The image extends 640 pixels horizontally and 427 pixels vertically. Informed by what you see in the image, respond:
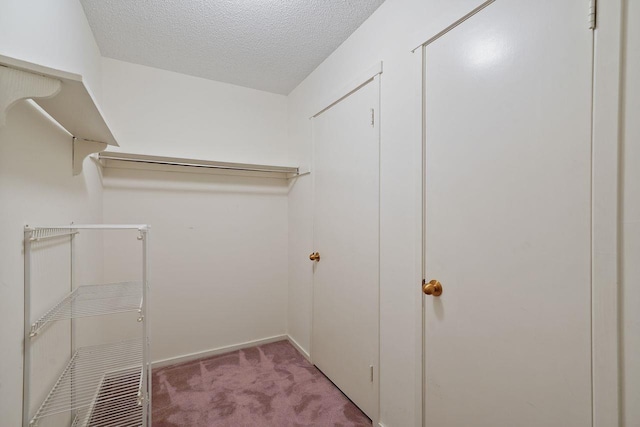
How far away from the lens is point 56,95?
0.91 metres

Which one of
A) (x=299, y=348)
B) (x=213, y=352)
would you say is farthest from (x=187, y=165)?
(x=299, y=348)

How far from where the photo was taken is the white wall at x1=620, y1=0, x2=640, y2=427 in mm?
713

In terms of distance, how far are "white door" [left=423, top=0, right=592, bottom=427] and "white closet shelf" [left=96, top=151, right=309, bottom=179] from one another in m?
1.52

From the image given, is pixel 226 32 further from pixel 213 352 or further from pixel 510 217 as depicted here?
pixel 213 352

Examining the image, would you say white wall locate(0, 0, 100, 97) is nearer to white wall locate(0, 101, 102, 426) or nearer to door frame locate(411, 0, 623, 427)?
white wall locate(0, 101, 102, 426)

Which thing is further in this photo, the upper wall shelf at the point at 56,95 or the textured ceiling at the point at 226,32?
the textured ceiling at the point at 226,32

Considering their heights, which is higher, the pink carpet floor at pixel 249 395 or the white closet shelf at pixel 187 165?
the white closet shelf at pixel 187 165

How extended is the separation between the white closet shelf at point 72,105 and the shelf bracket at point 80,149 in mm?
21

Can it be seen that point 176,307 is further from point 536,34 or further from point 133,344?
point 536,34

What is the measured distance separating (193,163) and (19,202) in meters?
1.41

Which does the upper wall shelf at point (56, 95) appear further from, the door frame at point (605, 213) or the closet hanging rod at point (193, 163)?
the door frame at point (605, 213)

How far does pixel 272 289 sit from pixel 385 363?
1.49 m

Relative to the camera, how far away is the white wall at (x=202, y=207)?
2.24 metres

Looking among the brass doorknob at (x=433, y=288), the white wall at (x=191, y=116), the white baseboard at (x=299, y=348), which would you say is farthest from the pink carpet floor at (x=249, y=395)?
the white wall at (x=191, y=116)
